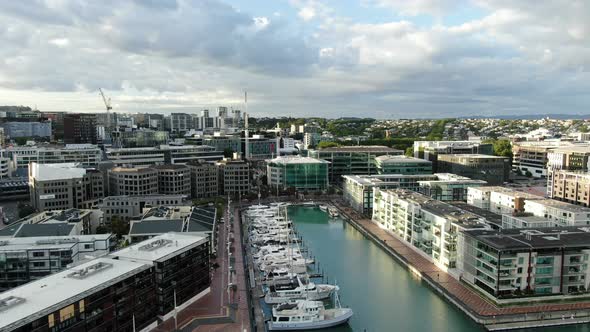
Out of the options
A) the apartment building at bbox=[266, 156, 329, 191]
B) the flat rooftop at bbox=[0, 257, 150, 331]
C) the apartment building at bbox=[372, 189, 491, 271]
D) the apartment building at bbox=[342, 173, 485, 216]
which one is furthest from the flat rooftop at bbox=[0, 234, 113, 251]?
the apartment building at bbox=[266, 156, 329, 191]

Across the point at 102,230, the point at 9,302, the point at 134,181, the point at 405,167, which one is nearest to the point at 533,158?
the point at 405,167

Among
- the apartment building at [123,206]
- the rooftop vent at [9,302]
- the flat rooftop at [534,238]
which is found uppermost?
the flat rooftop at [534,238]

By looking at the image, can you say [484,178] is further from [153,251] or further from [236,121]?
A: [236,121]

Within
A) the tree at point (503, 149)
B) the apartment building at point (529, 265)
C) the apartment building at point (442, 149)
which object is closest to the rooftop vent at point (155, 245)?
the apartment building at point (529, 265)

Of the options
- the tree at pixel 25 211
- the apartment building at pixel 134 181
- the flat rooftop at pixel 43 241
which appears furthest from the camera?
the apartment building at pixel 134 181

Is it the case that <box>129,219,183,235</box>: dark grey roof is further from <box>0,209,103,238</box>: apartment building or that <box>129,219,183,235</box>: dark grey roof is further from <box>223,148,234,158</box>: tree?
<box>223,148,234,158</box>: tree

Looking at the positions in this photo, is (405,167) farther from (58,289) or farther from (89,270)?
(58,289)

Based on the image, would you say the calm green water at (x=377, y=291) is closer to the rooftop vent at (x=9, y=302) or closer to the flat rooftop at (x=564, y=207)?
the flat rooftop at (x=564, y=207)

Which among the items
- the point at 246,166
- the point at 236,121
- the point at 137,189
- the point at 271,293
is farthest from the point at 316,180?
the point at 236,121
